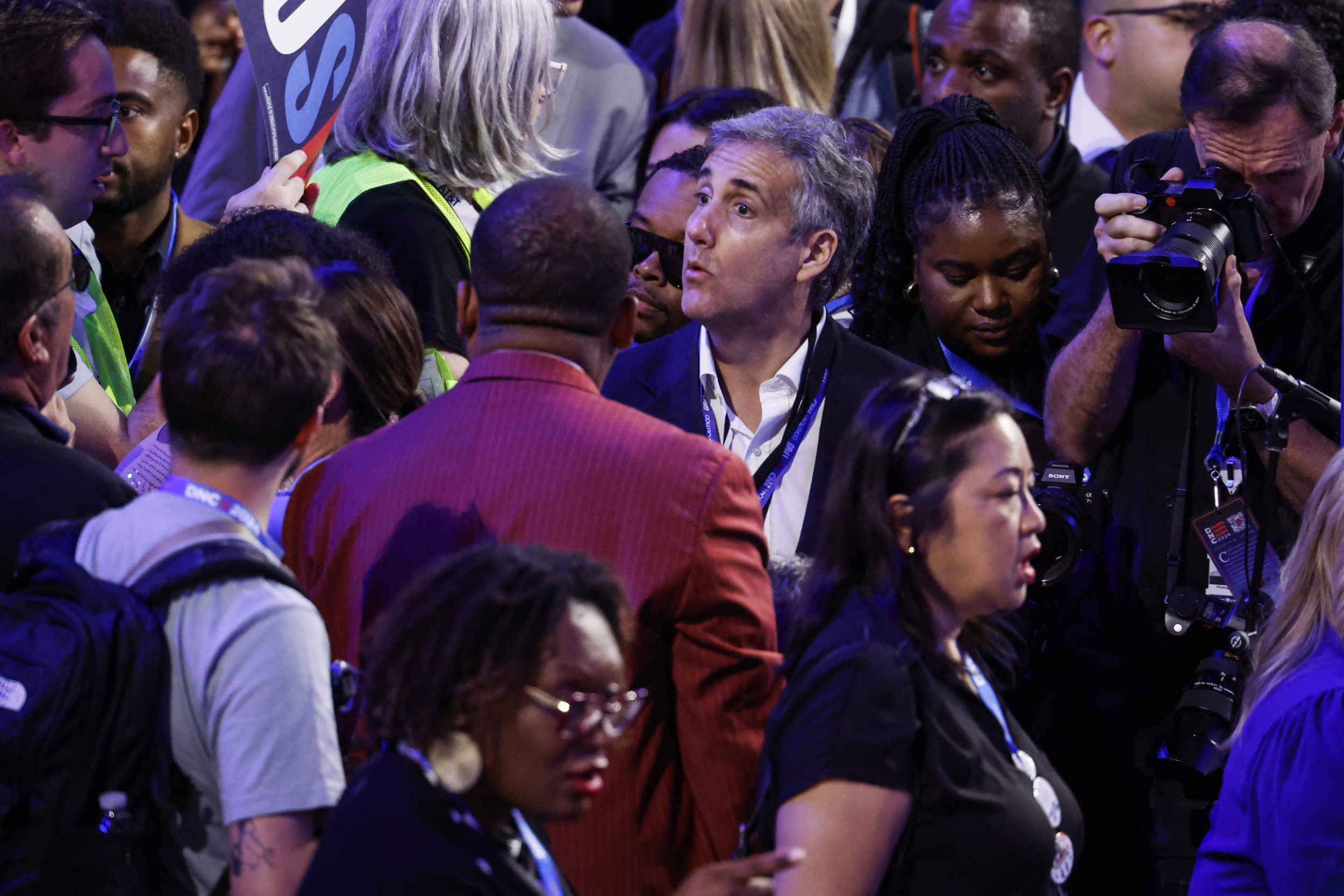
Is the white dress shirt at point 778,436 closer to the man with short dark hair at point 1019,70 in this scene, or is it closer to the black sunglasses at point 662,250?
the black sunglasses at point 662,250

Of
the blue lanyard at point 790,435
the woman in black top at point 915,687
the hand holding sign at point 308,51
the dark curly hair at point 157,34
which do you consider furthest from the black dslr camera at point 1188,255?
the dark curly hair at point 157,34

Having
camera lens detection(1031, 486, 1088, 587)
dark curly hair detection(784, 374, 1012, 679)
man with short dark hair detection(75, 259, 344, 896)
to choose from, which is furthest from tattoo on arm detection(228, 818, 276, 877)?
camera lens detection(1031, 486, 1088, 587)

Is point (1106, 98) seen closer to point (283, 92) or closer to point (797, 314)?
point (797, 314)

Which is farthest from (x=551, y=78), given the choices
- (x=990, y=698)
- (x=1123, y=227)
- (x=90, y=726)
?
(x=90, y=726)

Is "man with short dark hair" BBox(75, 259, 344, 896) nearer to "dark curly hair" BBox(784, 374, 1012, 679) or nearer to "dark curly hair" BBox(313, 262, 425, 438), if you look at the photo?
"dark curly hair" BBox(313, 262, 425, 438)

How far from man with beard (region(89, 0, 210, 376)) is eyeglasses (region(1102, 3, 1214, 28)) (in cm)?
312

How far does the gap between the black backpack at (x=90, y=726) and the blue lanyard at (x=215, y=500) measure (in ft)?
0.24

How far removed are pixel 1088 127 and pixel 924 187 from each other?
6.53ft

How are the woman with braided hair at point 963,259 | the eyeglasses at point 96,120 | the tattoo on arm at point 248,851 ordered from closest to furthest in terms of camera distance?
the tattoo on arm at point 248,851 < the eyeglasses at point 96,120 < the woman with braided hair at point 963,259

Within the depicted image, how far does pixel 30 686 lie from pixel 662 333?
7.61 ft

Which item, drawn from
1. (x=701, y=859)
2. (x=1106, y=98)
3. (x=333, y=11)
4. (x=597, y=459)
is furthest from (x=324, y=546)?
(x=1106, y=98)

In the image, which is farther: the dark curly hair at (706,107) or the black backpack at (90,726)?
the dark curly hair at (706,107)

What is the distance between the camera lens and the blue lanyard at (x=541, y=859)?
170cm

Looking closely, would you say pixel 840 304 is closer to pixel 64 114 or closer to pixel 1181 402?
pixel 1181 402
